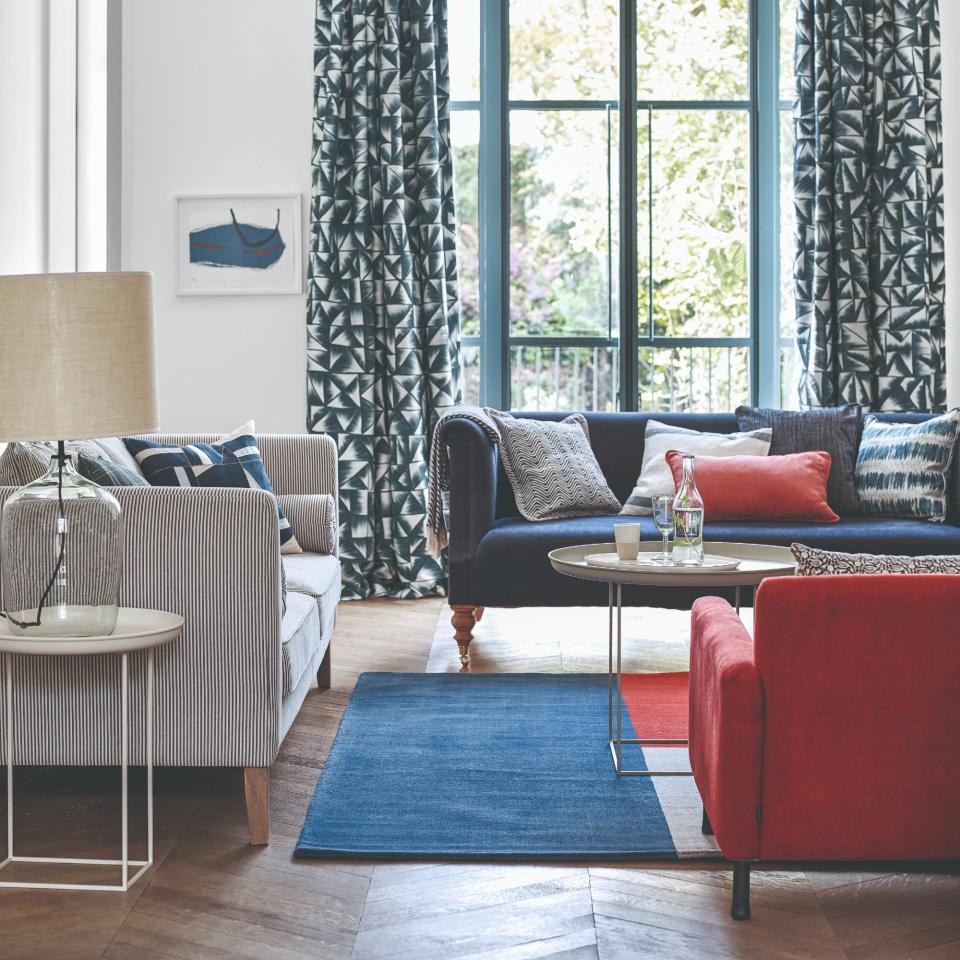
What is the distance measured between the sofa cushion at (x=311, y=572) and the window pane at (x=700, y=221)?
2.62m

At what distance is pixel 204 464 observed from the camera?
3.17 m

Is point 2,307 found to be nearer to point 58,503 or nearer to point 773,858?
point 58,503

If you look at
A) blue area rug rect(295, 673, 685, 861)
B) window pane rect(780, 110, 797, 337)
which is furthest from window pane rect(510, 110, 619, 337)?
blue area rug rect(295, 673, 685, 861)

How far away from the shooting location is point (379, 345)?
5.28 metres

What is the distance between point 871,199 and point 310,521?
10.1ft

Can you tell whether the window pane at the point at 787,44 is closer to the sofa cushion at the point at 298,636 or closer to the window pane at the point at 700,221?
the window pane at the point at 700,221

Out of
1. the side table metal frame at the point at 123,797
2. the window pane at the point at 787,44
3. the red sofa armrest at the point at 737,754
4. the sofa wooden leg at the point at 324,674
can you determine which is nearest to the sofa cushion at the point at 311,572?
the sofa wooden leg at the point at 324,674

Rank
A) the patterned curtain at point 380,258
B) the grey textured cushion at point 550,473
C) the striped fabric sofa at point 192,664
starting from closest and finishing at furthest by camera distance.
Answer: the striped fabric sofa at point 192,664 < the grey textured cushion at point 550,473 < the patterned curtain at point 380,258

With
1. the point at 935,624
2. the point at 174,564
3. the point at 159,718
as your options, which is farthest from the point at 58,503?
the point at 935,624

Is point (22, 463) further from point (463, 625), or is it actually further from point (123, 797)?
point (463, 625)

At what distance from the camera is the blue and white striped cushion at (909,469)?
13.3ft

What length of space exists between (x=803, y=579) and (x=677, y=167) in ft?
13.2

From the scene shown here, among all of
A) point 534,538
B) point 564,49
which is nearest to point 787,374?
point 564,49

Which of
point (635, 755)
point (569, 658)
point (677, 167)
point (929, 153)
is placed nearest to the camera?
point (635, 755)
